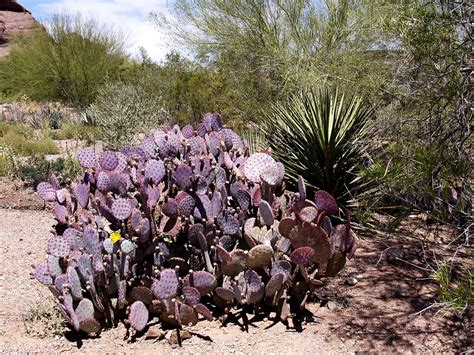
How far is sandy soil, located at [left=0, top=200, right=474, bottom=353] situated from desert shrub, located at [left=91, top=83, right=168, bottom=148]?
7315 millimetres

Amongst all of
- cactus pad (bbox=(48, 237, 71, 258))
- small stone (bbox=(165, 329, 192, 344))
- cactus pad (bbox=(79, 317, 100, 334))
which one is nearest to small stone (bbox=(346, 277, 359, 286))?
small stone (bbox=(165, 329, 192, 344))

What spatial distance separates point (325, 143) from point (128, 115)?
7.37 m

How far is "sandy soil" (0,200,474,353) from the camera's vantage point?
3645 mm

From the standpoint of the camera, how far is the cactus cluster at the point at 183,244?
12.7 ft

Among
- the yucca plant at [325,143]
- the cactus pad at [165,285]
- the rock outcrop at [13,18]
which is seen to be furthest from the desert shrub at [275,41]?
the rock outcrop at [13,18]

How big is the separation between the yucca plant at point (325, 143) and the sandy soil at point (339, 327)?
1150mm

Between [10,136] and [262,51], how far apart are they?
5894mm

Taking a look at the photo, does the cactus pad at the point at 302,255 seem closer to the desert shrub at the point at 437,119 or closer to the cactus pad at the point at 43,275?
the desert shrub at the point at 437,119

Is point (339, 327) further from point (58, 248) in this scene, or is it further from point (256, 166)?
point (58, 248)

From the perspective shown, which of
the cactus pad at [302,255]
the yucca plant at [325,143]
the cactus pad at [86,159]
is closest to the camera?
the cactus pad at [302,255]

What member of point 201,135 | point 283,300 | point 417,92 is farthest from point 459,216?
point 201,135

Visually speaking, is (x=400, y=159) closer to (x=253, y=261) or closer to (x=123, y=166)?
(x=253, y=261)

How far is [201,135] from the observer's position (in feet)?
16.7

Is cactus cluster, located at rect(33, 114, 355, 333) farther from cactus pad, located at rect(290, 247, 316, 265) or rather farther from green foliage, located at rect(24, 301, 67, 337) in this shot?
green foliage, located at rect(24, 301, 67, 337)
